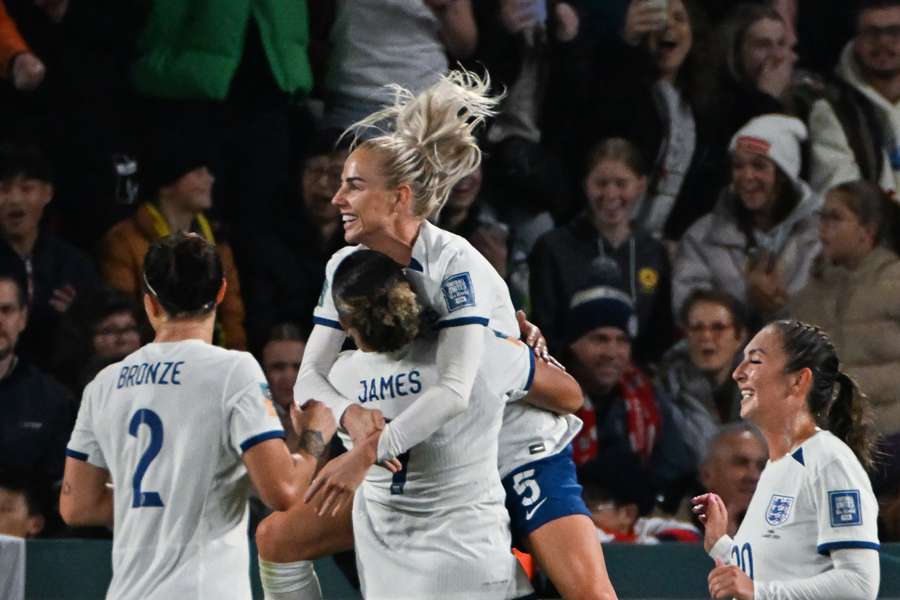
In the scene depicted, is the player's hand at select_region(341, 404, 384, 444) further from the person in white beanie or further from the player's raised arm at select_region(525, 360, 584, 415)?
the person in white beanie

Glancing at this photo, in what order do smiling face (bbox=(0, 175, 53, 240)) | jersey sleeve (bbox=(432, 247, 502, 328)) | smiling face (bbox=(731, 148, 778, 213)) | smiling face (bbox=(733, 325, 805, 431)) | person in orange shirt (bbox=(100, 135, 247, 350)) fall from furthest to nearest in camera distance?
smiling face (bbox=(731, 148, 778, 213)), person in orange shirt (bbox=(100, 135, 247, 350)), smiling face (bbox=(0, 175, 53, 240)), jersey sleeve (bbox=(432, 247, 502, 328)), smiling face (bbox=(733, 325, 805, 431))

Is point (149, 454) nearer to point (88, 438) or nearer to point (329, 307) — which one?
point (88, 438)

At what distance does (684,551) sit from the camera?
5.56m

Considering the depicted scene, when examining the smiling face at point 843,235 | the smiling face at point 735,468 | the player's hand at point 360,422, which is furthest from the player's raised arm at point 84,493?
the smiling face at point 843,235

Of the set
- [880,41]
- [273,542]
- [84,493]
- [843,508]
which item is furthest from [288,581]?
[880,41]

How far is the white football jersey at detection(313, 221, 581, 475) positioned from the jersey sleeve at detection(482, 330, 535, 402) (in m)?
0.04

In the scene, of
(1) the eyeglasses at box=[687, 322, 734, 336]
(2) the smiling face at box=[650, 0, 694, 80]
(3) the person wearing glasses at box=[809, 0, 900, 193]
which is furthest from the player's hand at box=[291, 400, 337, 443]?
(3) the person wearing glasses at box=[809, 0, 900, 193]

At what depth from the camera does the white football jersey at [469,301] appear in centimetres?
416

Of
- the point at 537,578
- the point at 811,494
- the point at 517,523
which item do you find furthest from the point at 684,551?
the point at 811,494

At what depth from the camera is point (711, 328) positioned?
22.4 ft

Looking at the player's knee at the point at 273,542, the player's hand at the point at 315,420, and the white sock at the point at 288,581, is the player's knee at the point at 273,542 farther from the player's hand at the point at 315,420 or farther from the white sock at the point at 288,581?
the player's hand at the point at 315,420

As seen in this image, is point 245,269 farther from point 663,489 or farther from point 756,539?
point 756,539

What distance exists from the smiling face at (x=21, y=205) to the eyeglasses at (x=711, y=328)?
266 cm

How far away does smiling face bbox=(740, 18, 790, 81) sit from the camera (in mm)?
7328
